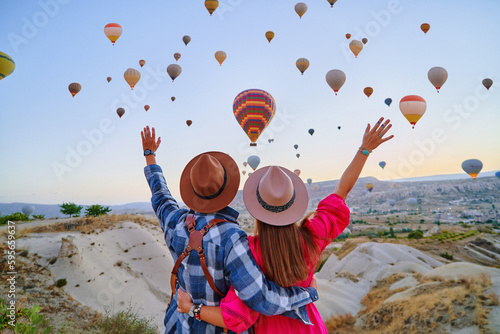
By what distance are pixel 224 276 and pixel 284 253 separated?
1.38 ft

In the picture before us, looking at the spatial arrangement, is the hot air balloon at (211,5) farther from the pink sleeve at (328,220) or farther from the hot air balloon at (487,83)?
the hot air balloon at (487,83)

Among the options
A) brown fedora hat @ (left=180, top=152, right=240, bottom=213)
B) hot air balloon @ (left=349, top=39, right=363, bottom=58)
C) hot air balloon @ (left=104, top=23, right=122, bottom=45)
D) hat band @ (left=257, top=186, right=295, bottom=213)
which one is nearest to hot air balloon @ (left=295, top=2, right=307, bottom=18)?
hot air balloon @ (left=349, top=39, right=363, bottom=58)

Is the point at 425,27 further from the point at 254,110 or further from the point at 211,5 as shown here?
the point at 254,110

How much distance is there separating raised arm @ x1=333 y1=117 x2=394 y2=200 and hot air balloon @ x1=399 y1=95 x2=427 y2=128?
18242 mm

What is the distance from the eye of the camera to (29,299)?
35.1 feet

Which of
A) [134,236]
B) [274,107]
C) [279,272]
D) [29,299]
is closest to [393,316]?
[274,107]

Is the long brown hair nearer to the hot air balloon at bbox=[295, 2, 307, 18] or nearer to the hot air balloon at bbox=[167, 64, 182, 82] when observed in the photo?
the hot air balloon at bbox=[167, 64, 182, 82]

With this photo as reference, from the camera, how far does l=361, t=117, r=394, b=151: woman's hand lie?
2.59m

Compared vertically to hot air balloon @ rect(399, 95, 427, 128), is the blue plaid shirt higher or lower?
lower

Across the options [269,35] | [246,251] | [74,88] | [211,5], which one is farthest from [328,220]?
[269,35]

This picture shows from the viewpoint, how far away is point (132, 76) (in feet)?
68.2

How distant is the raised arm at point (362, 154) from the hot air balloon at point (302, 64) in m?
22.1

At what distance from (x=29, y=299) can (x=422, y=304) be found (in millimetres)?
13832

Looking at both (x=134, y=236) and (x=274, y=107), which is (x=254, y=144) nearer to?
(x=274, y=107)
